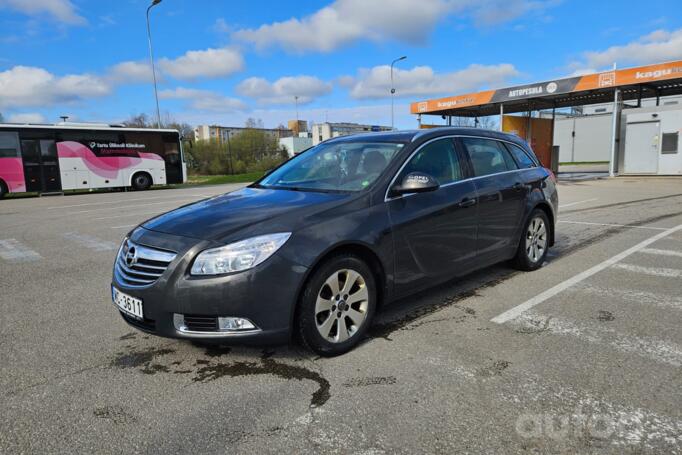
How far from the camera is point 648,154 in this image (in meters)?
24.5

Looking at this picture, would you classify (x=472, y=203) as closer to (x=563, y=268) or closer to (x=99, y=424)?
(x=563, y=268)

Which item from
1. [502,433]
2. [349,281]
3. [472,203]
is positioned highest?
[472,203]

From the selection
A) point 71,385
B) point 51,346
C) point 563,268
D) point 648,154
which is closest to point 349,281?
point 71,385

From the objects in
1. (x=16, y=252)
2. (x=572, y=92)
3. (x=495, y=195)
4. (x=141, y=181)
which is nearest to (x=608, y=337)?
(x=495, y=195)

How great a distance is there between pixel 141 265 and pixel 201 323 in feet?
2.03

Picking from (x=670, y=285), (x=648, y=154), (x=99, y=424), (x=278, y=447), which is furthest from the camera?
(x=648, y=154)

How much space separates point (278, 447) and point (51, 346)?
2.38 meters

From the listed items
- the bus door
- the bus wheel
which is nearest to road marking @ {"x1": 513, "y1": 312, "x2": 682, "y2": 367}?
the bus door

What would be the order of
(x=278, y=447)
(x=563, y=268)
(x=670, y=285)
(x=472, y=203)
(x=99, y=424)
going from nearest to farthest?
(x=278, y=447) < (x=99, y=424) < (x=472, y=203) < (x=670, y=285) < (x=563, y=268)

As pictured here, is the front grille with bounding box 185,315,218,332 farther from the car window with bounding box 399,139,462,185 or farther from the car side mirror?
the car window with bounding box 399,139,462,185

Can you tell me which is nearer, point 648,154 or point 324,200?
point 324,200

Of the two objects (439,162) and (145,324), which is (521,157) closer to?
(439,162)

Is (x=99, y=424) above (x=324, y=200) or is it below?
below

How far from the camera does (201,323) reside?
301 cm
